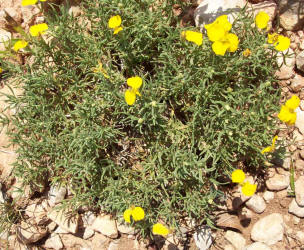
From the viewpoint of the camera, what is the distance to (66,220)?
3.80m

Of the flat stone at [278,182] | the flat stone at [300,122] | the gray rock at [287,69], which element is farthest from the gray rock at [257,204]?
the gray rock at [287,69]

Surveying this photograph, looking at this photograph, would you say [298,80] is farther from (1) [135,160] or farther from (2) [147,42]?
(1) [135,160]

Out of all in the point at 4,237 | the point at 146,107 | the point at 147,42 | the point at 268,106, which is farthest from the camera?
the point at 4,237

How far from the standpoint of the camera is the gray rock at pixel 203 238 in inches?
139

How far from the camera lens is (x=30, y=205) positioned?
13.0ft

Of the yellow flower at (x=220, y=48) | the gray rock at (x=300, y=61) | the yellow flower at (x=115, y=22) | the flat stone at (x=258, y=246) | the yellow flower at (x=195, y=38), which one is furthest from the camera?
the gray rock at (x=300, y=61)

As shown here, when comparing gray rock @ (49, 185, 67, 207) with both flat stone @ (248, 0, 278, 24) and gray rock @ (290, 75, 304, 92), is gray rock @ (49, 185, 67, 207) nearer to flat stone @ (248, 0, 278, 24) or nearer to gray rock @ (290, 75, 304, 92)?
gray rock @ (290, 75, 304, 92)

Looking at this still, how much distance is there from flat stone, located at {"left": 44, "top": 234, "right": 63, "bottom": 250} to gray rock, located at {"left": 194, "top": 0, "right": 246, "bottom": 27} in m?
3.50

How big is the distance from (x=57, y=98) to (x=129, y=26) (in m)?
1.34

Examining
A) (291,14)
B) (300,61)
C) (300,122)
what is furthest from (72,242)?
(291,14)

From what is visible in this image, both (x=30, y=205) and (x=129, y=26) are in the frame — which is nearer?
(x=129, y=26)

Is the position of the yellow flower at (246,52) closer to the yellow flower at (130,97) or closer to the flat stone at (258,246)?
the yellow flower at (130,97)

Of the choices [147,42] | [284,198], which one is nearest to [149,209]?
[284,198]

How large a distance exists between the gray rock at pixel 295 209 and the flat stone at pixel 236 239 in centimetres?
70
